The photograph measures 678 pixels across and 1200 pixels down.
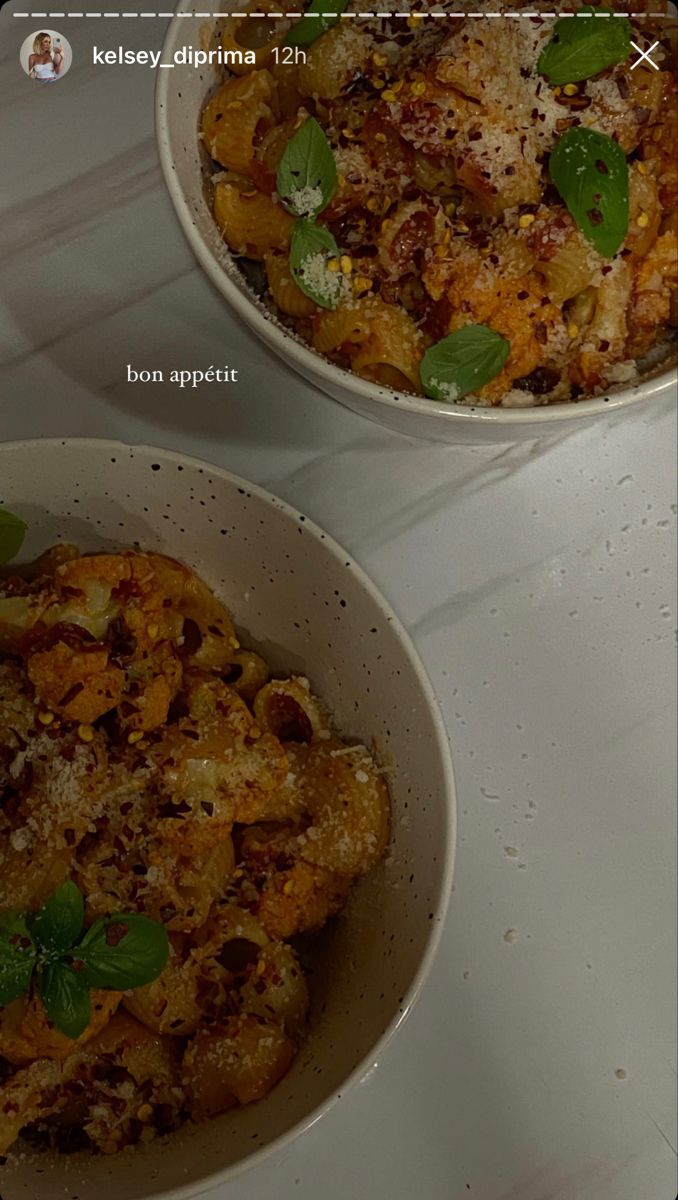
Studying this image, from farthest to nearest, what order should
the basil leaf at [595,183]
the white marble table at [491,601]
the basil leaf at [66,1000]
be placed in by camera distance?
the white marble table at [491,601]
the basil leaf at [595,183]
the basil leaf at [66,1000]

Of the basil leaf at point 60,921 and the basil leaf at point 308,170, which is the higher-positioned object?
the basil leaf at point 308,170

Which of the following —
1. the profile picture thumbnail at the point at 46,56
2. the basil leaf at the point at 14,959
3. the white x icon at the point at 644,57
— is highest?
the white x icon at the point at 644,57

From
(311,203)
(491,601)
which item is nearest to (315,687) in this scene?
(491,601)

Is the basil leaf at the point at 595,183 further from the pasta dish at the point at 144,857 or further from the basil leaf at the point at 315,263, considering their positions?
the pasta dish at the point at 144,857

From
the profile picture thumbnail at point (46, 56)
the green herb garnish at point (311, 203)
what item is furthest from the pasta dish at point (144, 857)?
the profile picture thumbnail at point (46, 56)

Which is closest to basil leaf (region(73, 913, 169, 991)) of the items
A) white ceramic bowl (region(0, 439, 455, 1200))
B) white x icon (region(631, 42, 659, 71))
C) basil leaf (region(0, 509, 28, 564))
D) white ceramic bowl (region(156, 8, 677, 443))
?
white ceramic bowl (region(0, 439, 455, 1200))

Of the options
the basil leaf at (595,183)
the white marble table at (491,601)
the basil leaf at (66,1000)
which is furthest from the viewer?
the white marble table at (491,601)

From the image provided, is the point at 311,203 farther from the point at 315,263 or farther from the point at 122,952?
the point at 122,952

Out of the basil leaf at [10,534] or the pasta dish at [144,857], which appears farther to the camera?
the basil leaf at [10,534]
